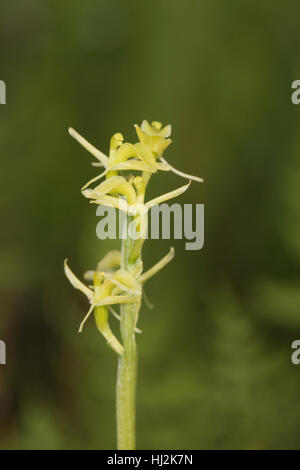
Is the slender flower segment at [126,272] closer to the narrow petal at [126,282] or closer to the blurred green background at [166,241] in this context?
the narrow petal at [126,282]

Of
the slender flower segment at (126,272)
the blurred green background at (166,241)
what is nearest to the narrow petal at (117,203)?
the slender flower segment at (126,272)

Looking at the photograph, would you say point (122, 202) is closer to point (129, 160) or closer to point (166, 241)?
point (129, 160)

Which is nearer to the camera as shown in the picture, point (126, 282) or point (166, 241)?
point (126, 282)

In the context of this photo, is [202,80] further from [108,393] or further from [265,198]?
[108,393]

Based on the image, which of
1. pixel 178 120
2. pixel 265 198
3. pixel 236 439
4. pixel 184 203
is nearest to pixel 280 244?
pixel 265 198

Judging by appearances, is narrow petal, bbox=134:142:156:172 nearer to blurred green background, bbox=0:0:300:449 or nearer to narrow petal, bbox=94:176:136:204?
narrow petal, bbox=94:176:136:204

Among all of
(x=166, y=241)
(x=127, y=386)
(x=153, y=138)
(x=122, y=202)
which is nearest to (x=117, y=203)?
(x=122, y=202)
